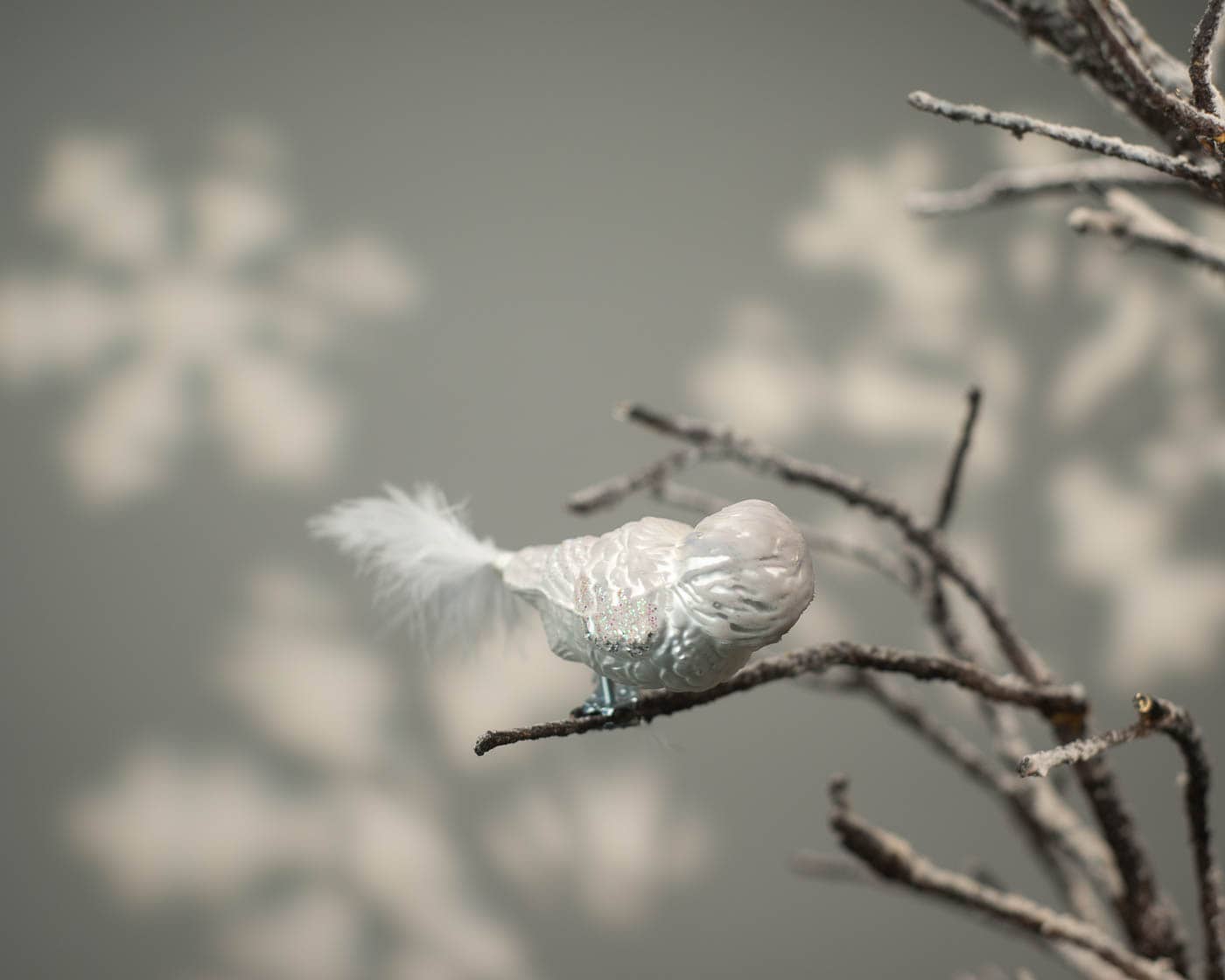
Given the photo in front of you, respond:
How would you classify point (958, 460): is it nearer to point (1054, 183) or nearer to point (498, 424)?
point (1054, 183)

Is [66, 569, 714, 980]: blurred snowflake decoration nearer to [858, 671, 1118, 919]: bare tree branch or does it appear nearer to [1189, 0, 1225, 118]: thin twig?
[858, 671, 1118, 919]: bare tree branch

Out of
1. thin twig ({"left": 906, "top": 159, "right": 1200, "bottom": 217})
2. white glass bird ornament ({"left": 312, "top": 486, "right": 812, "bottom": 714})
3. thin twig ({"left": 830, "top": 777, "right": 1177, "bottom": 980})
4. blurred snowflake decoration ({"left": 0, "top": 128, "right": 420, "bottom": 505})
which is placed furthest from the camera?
blurred snowflake decoration ({"left": 0, "top": 128, "right": 420, "bottom": 505})

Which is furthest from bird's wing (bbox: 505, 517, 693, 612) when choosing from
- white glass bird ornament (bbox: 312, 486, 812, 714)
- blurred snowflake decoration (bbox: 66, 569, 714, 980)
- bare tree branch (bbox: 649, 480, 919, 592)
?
blurred snowflake decoration (bbox: 66, 569, 714, 980)

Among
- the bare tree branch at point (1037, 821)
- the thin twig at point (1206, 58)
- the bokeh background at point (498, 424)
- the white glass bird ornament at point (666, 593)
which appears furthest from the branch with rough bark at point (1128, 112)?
the bokeh background at point (498, 424)

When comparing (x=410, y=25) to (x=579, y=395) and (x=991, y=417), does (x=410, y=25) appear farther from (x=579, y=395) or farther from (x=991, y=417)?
(x=991, y=417)

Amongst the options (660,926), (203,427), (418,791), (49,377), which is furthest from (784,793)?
(49,377)

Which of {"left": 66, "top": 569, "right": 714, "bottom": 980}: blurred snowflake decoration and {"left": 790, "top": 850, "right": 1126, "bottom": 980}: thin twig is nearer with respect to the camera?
{"left": 790, "top": 850, "right": 1126, "bottom": 980}: thin twig

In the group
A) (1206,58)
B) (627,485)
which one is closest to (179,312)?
(627,485)
